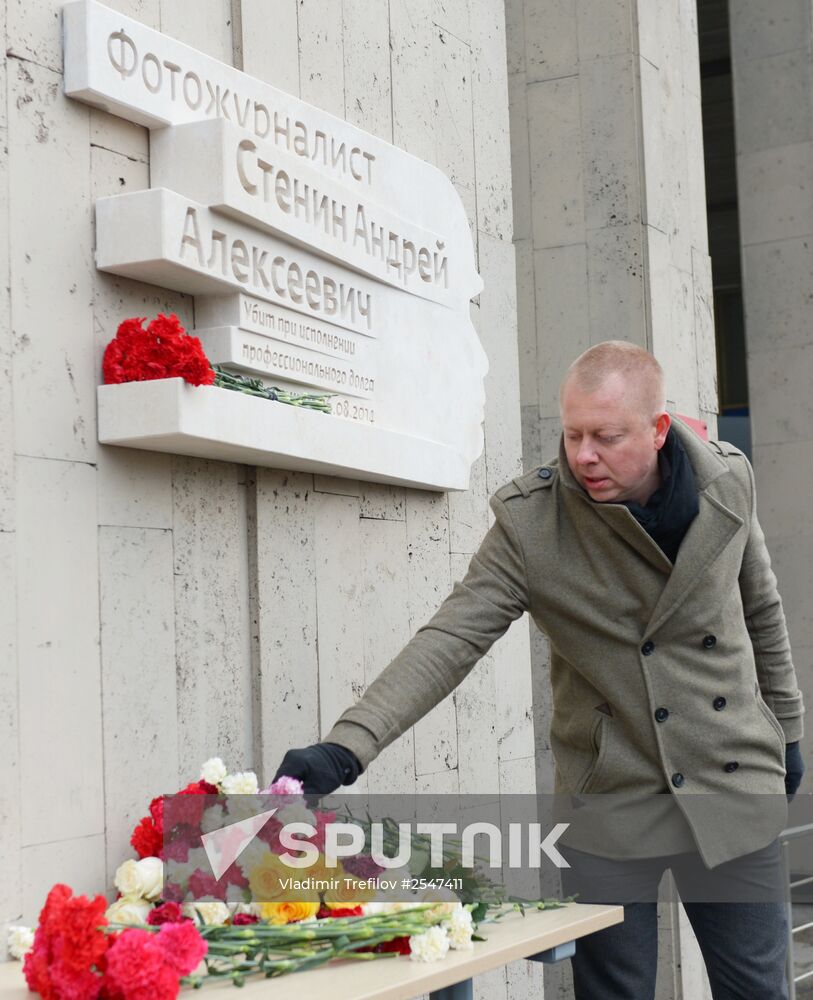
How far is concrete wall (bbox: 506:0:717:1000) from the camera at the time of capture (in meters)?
5.86

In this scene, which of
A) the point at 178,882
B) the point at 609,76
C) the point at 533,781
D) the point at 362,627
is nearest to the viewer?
the point at 178,882

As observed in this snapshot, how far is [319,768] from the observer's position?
8.00 ft

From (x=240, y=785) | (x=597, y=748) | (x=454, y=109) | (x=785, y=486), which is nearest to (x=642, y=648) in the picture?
(x=597, y=748)

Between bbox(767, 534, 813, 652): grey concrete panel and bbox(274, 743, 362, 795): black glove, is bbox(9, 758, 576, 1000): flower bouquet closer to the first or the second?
bbox(274, 743, 362, 795): black glove

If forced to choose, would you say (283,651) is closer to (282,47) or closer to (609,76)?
(282,47)

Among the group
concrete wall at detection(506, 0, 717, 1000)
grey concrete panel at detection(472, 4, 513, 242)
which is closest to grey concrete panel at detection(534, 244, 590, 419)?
concrete wall at detection(506, 0, 717, 1000)

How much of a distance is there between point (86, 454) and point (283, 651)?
0.82 m

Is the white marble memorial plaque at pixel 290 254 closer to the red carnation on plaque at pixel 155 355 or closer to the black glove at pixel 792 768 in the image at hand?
the red carnation on plaque at pixel 155 355

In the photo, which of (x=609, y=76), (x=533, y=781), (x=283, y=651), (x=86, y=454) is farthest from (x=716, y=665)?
(x=609, y=76)

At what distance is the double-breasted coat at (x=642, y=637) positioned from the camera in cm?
295

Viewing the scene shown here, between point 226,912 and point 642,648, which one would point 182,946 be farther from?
point 642,648

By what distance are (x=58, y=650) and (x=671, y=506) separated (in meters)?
1.27

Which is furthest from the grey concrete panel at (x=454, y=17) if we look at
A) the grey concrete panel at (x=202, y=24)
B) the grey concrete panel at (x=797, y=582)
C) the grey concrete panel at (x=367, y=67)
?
the grey concrete panel at (x=797, y=582)

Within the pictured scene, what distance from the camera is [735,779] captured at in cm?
300
